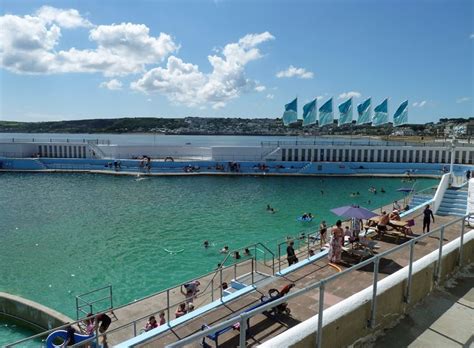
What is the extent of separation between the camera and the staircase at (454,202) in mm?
19541

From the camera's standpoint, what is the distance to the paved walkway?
5.87 meters

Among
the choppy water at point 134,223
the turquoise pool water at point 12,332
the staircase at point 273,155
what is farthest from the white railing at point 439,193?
the staircase at point 273,155

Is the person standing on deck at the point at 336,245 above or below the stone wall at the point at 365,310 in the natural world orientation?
below

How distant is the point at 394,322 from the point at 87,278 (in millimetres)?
14229

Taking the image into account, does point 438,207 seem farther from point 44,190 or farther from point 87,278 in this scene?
point 44,190

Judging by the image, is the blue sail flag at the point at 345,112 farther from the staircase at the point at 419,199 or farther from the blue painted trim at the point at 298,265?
the blue painted trim at the point at 298,265

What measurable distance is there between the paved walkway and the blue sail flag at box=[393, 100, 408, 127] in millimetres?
50701

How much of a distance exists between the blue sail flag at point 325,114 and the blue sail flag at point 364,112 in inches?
162

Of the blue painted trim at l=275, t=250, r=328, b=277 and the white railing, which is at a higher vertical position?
the white railing

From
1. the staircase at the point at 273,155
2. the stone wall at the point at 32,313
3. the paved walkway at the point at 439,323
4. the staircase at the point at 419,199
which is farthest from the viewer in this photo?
the staircase at the point at 273,155

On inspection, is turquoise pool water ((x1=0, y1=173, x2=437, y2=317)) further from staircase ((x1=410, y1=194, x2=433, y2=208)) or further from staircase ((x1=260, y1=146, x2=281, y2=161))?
staircase ((x1=260, y1=146, x2=281, y2=161))

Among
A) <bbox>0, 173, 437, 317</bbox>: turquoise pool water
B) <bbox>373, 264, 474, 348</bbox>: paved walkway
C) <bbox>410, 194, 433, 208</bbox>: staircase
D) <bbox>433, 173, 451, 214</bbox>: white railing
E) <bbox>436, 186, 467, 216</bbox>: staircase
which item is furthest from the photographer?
<bbox>410, 194, 433, 208</bbox>: staircase

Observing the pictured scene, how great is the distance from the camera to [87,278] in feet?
55.4

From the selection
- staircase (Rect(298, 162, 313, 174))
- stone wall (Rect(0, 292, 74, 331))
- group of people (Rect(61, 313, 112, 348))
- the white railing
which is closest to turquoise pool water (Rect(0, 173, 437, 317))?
stone wall (Rect(0, 292, 74, 331))
